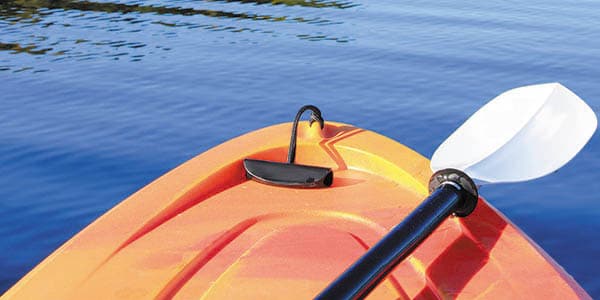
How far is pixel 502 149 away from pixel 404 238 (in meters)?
0.62

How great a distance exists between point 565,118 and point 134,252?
1.33 meters

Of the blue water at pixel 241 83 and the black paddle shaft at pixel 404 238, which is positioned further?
the blue water at pixel 241 83

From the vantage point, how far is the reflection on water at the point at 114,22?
21.4 feet

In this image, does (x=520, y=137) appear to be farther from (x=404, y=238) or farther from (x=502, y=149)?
(x=404, y=238)

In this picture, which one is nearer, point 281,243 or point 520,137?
point 281,243

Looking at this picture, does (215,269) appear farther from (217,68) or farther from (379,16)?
(379,16)

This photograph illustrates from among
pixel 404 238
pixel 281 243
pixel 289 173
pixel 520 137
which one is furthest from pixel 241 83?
pixel 404 238

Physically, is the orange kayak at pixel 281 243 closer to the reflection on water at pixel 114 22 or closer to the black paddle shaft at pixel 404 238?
the black paddle shaft at pixel 404 238

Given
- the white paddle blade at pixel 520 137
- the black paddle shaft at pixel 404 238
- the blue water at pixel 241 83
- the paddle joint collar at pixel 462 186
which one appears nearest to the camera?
the black paddle shaft at pixel 404 238

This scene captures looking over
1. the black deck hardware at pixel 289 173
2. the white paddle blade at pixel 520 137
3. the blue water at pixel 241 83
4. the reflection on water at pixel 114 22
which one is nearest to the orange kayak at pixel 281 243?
the black deck hardware at pixel 289 173

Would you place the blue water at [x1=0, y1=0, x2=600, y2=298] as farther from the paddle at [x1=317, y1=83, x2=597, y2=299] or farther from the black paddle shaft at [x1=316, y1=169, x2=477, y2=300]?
the black paddle shaft at [x1=316, y1=169, x2=477, y2=300]

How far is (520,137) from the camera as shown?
89.2 inches

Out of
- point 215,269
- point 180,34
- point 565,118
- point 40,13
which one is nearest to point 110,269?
point 215,269

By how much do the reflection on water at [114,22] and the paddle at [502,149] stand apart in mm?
4365
